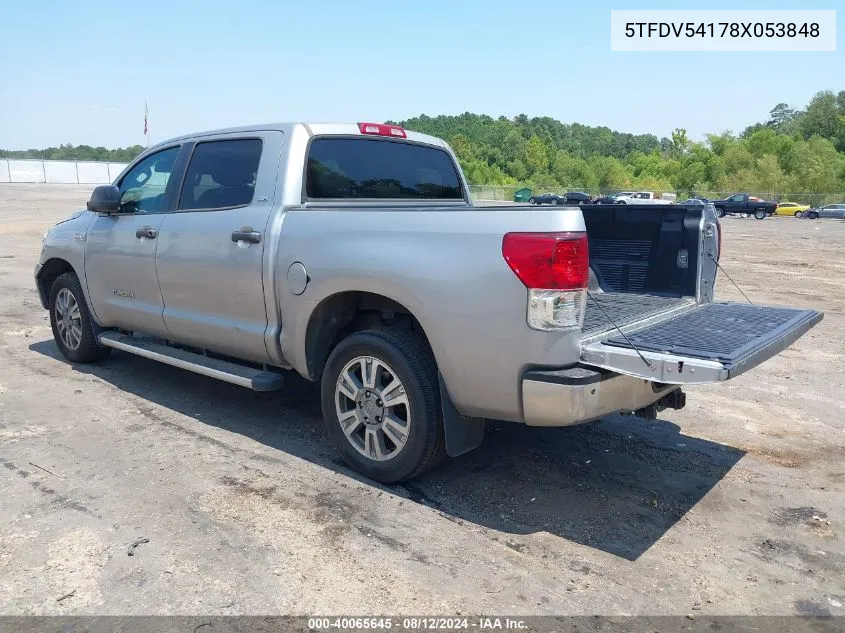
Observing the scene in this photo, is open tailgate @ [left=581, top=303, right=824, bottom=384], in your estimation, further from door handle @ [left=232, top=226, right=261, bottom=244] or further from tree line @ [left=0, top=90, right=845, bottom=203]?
tree line @ [left=0, top=90, right=845, bottom=203]

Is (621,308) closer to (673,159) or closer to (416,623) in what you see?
(416,623)

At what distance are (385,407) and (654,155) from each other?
12179 cm

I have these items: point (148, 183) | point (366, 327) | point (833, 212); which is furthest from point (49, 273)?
point (833, 212)

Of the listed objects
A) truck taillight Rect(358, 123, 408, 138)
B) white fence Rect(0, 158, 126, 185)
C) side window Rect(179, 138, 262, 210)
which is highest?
white fence Rect(0, 158, 126, 185)

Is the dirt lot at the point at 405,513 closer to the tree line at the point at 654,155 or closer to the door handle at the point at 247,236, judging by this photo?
the door handle at the point at 247,236

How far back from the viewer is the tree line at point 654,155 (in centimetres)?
6925

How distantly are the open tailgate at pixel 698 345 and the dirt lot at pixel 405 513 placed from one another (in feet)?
3.02

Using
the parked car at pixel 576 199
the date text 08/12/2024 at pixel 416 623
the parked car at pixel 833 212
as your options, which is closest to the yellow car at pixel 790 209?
the parked car at pixel 833 212

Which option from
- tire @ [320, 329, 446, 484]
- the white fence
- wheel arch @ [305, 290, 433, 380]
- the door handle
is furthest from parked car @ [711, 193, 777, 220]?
the white fence

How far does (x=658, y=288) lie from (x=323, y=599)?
3292mm

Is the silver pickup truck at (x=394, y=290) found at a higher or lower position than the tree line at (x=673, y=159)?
lower

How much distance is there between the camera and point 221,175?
483 cm

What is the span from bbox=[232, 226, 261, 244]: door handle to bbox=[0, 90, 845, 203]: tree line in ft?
200

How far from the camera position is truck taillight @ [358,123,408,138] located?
15.9ft
